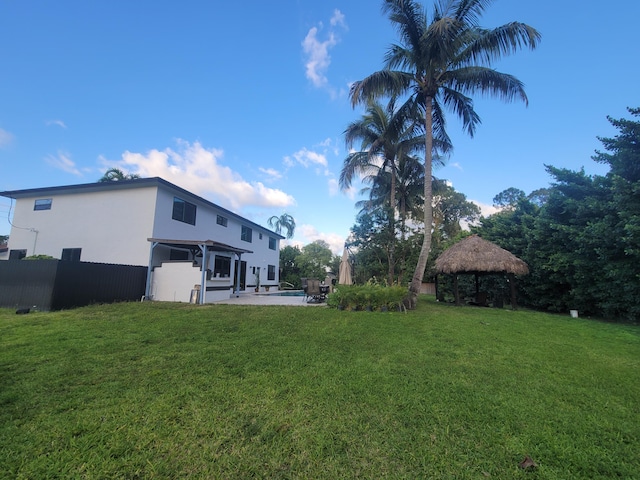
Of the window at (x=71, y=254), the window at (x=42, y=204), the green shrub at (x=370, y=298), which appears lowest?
the green shrub at (x=370, y=298)

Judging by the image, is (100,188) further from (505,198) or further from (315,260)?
(505,198)

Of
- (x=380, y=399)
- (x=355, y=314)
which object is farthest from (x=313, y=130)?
(x=380, y=399)

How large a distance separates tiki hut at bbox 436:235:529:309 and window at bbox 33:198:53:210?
18985 mm

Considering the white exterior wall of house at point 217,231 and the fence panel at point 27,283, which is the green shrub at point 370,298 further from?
the fence panel at point 27,283

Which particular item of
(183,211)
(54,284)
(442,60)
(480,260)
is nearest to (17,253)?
(183,211)

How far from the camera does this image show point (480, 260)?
36.6 feet

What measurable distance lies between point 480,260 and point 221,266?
463 inches

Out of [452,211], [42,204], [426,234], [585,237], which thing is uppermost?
[452,211]

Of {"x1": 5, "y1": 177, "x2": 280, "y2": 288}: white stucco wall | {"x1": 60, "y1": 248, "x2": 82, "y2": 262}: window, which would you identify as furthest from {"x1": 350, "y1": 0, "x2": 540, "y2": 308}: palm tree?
{"x1": 60, "y1": 248, "x2": 82, "y2": 262}: window

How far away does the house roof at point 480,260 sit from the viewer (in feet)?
35.4

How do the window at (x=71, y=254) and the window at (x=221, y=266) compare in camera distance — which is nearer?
the window at (x=71, y=254)

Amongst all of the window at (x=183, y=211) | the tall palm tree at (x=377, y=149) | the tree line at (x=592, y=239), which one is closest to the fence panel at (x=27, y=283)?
the window at (x=183, y=211)

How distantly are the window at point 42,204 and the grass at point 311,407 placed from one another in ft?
39.1

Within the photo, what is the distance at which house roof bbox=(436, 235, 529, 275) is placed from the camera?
35.4 ft
